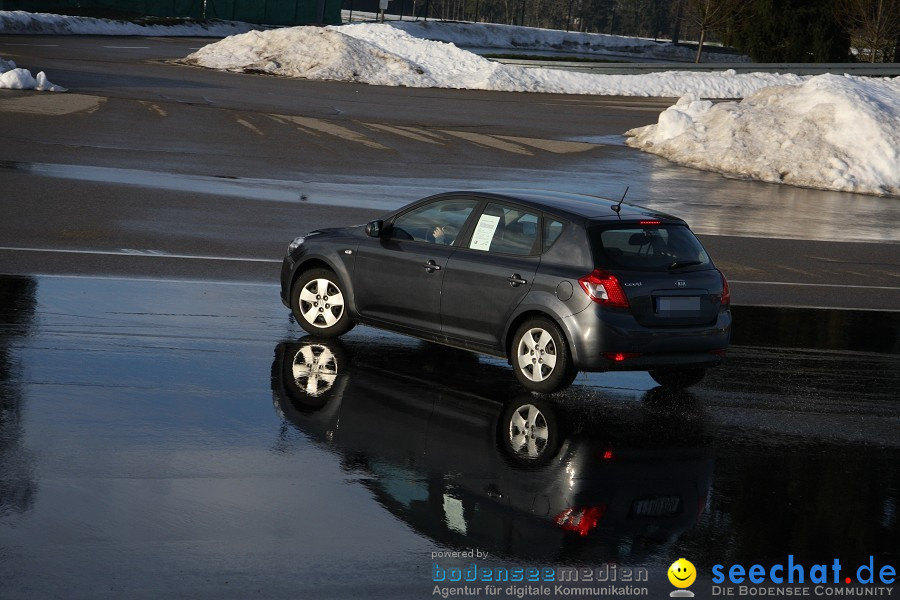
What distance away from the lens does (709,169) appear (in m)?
28.1

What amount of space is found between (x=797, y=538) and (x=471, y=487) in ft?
6.05

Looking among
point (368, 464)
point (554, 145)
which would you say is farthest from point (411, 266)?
point (554, 145)

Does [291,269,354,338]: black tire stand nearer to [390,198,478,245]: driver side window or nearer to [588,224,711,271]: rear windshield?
[390,198,478,245]: driver side window

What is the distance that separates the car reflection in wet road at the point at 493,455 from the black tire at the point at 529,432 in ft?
0.04

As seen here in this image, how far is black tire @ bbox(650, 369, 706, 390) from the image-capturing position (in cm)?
983

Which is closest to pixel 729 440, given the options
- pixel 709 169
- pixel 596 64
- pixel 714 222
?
pixel 714 222

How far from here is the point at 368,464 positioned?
732cm

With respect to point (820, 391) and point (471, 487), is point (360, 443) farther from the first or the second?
point (820, 391)

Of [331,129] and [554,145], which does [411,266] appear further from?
[554,145]

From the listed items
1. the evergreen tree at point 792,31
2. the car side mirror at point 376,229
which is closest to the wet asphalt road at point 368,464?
the car side mirror at point 376,229

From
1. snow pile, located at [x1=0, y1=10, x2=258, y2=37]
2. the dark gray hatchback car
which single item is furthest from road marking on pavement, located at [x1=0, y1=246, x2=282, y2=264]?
snow pile, located at [x1=0, y1=10, x2=258, y2=37]

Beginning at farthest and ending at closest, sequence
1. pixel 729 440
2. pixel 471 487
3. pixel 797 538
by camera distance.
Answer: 1. pixel 729 440
2. pixel 471 487
3. pixel 797 538

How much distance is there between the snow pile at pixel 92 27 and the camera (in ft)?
183

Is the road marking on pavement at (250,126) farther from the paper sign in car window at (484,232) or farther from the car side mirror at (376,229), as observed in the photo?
the paper sign in car window at (484,232)
